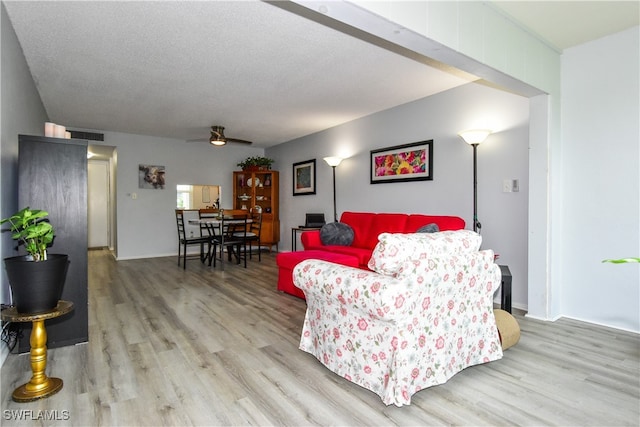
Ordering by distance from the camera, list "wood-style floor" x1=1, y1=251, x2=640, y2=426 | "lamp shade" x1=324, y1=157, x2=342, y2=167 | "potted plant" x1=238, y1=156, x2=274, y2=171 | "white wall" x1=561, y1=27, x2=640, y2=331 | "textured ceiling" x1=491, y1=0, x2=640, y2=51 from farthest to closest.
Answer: "potted plant" x1=238, y1=156, x2=274, y2=171 → "lamp shade" x1=324, y1=157, x2=342, y2=167 → "white wall" x1=561, y1=27, x2=640, y2=331 → "textured ceiling" x1=491, y1=0, x2=640, y2=51 → "wood-style floor" x1=1, y1=251, x2=640, y2=426

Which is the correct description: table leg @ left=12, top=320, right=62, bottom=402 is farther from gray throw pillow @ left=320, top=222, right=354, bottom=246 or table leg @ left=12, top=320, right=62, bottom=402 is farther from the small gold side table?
gray throw pillow @ left=320, top=222, right=354, bottom=246

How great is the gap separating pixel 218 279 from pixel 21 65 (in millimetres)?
3078

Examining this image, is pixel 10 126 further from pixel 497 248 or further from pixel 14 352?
pixel 497 248

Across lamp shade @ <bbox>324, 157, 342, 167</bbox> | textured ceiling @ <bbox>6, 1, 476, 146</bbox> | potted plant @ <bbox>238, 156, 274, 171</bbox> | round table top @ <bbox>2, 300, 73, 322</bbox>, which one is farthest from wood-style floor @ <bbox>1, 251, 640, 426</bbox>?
potted plant @ <bbox>238, 156, 274, 171</bbox>

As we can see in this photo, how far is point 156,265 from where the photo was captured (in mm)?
5902

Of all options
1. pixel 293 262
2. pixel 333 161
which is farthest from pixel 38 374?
pixel 333 161

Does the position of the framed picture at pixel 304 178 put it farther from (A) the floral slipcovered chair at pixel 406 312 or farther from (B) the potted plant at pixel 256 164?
(A) the floral slipcovered chair at pixel 406 312

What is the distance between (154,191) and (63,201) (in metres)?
4.74

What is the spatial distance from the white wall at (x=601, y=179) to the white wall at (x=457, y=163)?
0.38 m

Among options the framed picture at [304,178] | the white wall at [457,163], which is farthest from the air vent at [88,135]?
the white wall at [457,163]

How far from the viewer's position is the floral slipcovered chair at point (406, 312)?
1718 millimetres

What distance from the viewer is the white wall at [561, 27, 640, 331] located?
280 cm

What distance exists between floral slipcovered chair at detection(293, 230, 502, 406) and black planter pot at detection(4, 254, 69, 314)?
1.39m

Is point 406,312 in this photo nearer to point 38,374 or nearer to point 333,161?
point 38,374
